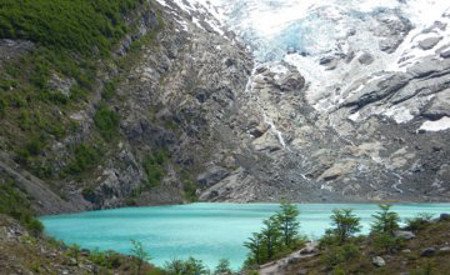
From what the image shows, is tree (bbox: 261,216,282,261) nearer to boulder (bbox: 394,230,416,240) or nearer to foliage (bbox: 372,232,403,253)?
boulder (bbox: 394,230,416,240)

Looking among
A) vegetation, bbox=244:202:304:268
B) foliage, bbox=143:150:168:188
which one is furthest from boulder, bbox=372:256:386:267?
foliage, bbox=143:150:168:188

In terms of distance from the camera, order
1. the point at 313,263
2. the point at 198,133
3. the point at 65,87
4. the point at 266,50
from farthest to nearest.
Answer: the point at 266,50 < the point at 198,133 < the point at 65,87 < the point at 313,263

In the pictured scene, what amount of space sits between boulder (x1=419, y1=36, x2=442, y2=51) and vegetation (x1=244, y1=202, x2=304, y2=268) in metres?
161

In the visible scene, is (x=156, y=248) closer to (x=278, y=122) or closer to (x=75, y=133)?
(x=75, y=133)

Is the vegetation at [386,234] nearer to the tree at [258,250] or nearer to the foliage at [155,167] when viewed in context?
the tree at [258,250]

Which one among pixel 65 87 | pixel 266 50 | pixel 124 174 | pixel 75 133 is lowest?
pixel 124 174

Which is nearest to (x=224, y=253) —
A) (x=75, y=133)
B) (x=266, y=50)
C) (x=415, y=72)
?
(x=75, y=133)

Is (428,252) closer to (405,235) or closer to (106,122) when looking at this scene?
(405,235)

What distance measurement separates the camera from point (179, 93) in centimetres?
15250

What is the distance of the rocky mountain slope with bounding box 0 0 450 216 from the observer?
4338 inches

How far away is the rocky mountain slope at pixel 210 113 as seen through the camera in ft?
362

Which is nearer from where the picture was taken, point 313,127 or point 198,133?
point 198,133

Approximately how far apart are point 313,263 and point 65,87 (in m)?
102

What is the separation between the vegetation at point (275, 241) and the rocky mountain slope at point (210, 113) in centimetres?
5876
